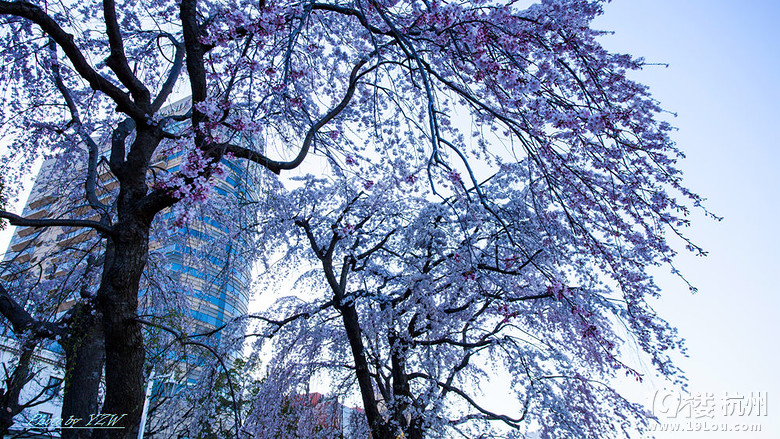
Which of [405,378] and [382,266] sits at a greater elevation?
[382,266]

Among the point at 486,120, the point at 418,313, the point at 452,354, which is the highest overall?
the point at 486,120

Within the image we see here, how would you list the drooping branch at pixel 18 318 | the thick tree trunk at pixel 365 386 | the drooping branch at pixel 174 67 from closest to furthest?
the drooping branch at pixel 18 318 → the drooping branch at pixel 174 67 → the thick tree trunk at pixel 365 386

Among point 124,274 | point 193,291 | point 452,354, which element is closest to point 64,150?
point 193,291

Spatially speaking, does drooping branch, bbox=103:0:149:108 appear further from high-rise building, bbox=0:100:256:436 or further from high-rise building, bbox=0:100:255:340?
high-rise building, bbox=0:100:255:340

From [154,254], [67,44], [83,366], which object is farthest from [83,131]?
[83,366]

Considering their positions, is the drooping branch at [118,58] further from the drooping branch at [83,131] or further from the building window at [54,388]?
the building window at [54,388]

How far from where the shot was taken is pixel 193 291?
869cm

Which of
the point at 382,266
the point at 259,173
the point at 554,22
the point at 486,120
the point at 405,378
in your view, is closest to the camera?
the point at 554,22

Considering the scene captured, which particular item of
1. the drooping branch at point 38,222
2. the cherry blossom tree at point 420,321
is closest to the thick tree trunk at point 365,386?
the cherry blossom tree at point 420,321

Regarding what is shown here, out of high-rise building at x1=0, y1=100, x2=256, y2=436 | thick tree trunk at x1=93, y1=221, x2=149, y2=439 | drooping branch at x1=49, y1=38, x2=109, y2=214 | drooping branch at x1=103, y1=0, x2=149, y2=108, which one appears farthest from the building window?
drooping branch at x1=103, y1=0, x2=149, y2=108

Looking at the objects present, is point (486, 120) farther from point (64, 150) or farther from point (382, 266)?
point (64, 150)

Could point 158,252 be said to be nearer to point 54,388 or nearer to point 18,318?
point 18,318

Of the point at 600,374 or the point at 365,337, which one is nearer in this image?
the point at 600,374

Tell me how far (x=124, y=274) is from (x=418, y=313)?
5.35m
